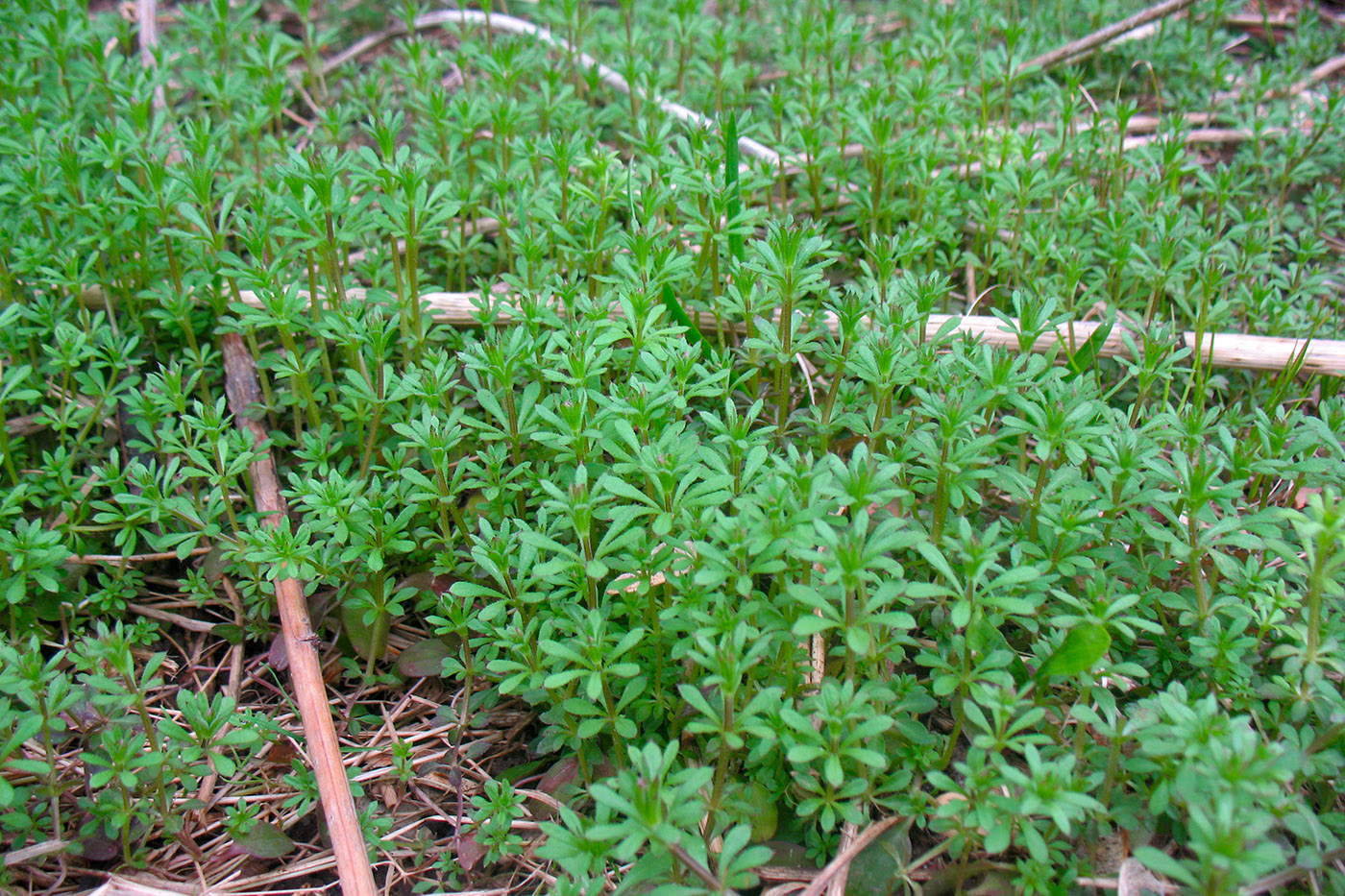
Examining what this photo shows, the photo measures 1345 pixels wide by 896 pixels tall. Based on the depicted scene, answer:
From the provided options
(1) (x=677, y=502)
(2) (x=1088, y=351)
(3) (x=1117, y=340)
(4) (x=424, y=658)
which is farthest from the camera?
(3) (x=1117, y=340)

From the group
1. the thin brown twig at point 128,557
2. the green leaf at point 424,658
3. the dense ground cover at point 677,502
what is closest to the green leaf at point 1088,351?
the dense ground cover at point 677,502

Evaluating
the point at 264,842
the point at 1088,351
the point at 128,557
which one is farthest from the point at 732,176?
the point at 264,842

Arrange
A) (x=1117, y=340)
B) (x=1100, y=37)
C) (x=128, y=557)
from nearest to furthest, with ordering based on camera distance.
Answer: (x=128, y=557)
(x=1117, y=340)
(x=1100, y=37)

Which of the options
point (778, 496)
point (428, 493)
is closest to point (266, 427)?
point (428, 493)

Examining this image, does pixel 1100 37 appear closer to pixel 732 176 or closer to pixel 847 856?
pixel 732 176

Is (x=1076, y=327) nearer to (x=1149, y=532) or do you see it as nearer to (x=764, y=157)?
(x=1149, y=532)

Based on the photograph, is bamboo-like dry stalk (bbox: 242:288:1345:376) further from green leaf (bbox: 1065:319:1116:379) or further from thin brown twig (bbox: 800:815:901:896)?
thin brown twig (bbox: 800:815:901:896)
